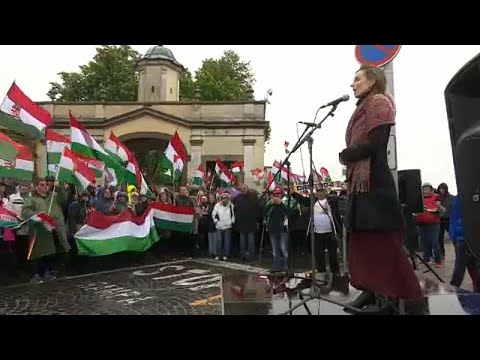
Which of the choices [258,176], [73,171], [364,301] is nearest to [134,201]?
[73,171]

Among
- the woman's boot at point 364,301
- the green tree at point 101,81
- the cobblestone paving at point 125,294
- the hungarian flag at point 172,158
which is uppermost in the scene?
the green tree at point 101,81

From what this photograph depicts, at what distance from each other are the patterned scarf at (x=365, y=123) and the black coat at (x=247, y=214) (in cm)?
729

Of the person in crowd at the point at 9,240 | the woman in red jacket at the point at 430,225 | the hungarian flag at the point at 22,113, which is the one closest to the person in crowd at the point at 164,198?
the hungarian flag at the point at 22,113

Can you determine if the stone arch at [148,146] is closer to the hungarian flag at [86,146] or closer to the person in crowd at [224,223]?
the person in crowd at [224,223]

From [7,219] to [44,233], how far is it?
24.8 inches

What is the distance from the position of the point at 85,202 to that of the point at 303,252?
18.2 ft

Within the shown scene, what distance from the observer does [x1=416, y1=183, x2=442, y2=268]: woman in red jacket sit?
9.06 meters

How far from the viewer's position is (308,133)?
4461mm

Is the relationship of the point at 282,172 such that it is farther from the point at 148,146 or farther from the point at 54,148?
the point at 148,146

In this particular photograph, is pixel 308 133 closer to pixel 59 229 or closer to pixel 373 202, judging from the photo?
pixel 373 202

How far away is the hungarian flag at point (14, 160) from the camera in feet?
23.8

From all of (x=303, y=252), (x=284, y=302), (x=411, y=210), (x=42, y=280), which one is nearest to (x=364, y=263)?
(x=284, y=302)
